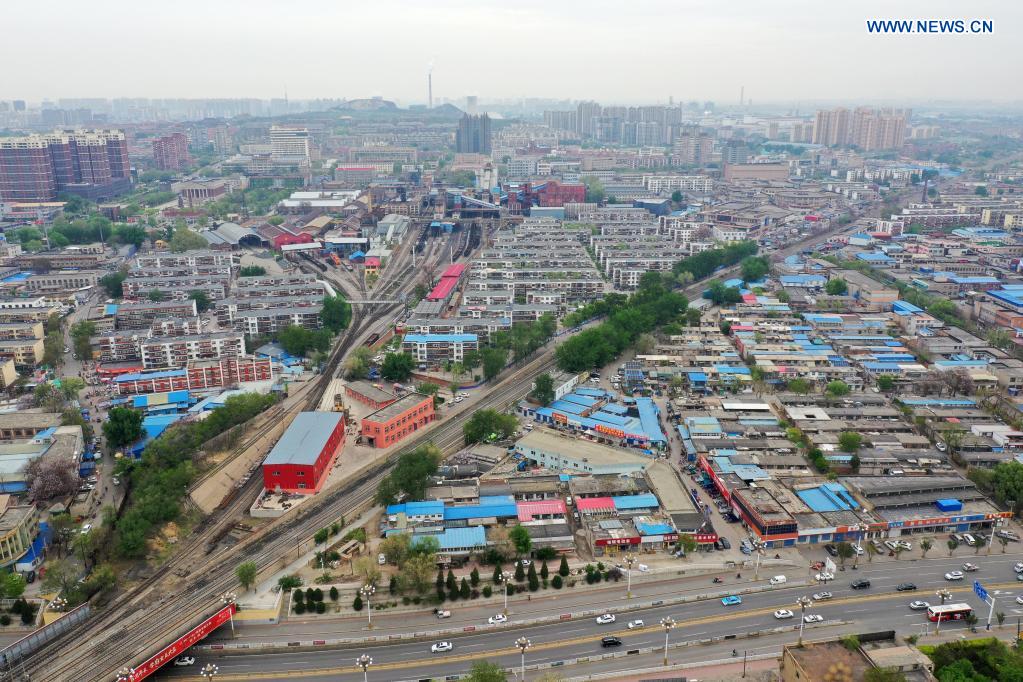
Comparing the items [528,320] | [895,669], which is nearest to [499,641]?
[895,669]

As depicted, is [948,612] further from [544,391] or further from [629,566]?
[544,391]

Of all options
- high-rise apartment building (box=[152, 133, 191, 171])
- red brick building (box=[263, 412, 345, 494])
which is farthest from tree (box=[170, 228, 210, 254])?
high-rise apartment building (box=[152, 133, 191, 171])

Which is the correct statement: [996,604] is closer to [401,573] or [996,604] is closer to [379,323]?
[401,573]

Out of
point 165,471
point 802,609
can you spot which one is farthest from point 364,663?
point 165,471

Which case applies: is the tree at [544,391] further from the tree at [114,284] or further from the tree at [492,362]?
the tree at [114,284]

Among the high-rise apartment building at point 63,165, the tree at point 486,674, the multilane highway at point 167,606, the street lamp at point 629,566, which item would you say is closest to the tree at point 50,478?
the multilane highway at point 167,606

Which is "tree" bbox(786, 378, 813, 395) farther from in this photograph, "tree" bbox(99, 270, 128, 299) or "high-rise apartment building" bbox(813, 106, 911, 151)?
"high-rise apartment building" bbox(813, 106, 911, 151)
